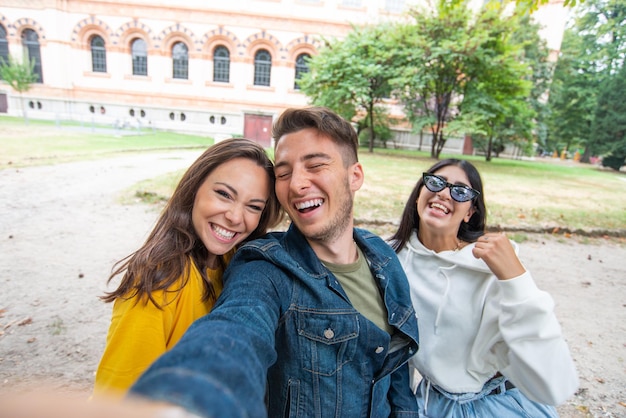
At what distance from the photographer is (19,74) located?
994 inches

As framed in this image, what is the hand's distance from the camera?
4.74 ft

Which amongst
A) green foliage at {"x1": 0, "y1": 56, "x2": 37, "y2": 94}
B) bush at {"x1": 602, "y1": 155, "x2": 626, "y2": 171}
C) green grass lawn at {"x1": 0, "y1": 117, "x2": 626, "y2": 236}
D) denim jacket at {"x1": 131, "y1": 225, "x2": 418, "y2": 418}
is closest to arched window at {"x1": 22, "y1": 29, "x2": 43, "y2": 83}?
green foliage at {"x1": 0, "y1": 56, "x2": 37, "y2": 94}

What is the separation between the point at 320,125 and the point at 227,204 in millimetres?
653

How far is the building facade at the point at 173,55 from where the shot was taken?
25688 mm

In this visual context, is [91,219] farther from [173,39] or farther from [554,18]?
[554,18]

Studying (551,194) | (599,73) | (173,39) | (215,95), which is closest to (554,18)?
(599,73)

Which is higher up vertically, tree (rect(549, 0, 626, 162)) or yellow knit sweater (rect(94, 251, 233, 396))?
tree (rect(549, 0, 626, 162))

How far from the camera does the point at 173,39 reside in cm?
2623

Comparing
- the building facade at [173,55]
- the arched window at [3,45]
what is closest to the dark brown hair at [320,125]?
the building facade at [173,55]

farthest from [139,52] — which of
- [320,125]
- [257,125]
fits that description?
[320,125]

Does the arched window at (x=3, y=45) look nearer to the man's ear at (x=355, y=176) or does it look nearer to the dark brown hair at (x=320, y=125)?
Answer: the dark brown hair at (x=320, y=125)

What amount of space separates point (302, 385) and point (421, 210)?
4.00 ft

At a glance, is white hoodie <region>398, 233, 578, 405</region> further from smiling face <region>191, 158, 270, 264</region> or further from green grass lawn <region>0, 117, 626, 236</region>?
green grass lawn <region>0, 117, 626, 236</region>

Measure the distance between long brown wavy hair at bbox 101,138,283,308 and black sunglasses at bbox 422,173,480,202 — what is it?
938 mm
